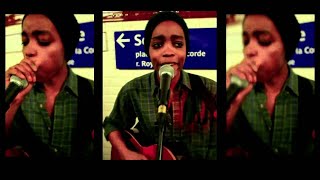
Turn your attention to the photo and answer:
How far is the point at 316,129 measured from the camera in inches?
193

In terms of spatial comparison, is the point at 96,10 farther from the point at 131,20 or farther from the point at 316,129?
the point at 316,129

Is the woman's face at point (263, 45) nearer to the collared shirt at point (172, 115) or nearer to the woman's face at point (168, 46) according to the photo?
the collared shirt at point (172, 115)

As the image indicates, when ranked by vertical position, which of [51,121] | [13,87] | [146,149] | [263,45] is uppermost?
[263,45]

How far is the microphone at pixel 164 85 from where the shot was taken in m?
4.31

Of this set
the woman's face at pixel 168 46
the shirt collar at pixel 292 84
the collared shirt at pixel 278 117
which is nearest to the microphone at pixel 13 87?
the woman's face at pixel 168 46

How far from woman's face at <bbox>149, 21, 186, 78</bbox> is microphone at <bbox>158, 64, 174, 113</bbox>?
0.28 meters

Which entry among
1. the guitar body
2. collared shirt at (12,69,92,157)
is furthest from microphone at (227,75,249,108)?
collared shirt at (12,69,92,157)

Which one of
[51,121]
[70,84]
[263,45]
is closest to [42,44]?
[70,84]

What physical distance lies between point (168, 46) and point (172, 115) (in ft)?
2.57

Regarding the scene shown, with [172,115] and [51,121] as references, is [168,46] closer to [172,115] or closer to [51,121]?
[172,115]

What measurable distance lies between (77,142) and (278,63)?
2454 mm

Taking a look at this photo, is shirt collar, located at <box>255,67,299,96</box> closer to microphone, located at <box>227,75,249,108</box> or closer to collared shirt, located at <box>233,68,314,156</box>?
collared shirt, located at <box>233,68,314,156</box>

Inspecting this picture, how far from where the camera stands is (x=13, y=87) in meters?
5.07

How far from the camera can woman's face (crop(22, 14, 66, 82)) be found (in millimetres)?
5074
